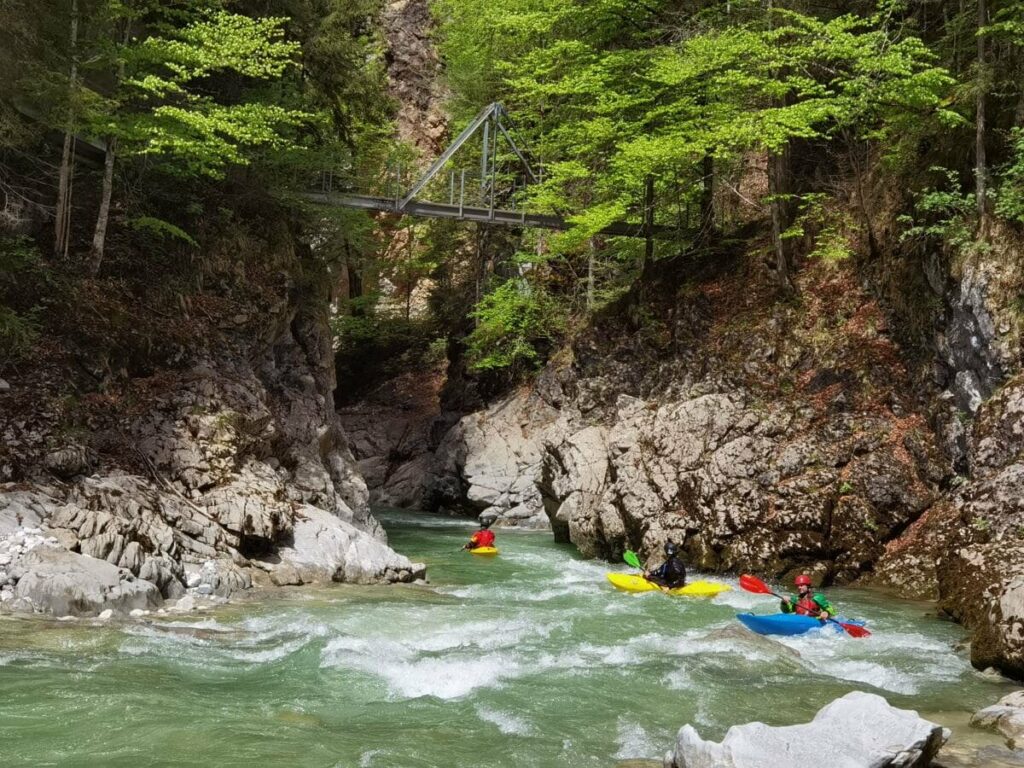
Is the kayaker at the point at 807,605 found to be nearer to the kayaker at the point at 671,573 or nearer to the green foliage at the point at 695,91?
the kayaker at the point at 671,573

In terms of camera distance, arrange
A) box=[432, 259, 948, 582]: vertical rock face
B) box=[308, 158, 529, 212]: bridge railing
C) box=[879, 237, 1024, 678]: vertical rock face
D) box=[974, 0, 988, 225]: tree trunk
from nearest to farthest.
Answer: box=[879, 237, 1024, 678]: vertical rock face
box=[974, 0, 988, 225]: tree trunk
box=[432, 259, 948, 582]: vertical rock face
box=[308, 158, 529, 212]: bridge railing

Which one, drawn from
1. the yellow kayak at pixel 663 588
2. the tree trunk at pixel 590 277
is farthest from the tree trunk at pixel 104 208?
the tree trunk at pixel 590 277

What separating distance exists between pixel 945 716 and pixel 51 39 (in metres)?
13.8

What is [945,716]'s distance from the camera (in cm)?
660

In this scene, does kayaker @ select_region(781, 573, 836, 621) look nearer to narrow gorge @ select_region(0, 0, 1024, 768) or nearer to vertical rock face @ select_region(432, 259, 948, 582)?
narrow gorge @ select_region(0, 0, 1024, 768)

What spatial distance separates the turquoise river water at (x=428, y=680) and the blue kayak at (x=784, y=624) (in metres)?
0.12

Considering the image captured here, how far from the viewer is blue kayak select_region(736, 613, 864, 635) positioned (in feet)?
32.2

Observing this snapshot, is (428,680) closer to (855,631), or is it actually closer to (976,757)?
(976,757)

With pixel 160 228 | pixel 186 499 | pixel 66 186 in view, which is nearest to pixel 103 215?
pixel 66 186

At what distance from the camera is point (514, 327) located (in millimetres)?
25547

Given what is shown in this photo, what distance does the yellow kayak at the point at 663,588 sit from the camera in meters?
12.0

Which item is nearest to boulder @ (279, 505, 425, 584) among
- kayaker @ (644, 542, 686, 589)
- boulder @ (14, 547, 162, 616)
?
boulder @ (14, 547, 162, 616)

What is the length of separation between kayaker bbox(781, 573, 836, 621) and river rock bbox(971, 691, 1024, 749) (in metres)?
3.49

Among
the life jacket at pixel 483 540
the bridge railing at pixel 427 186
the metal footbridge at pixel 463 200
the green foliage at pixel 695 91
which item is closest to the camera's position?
the green foliage at pixel 695 91
